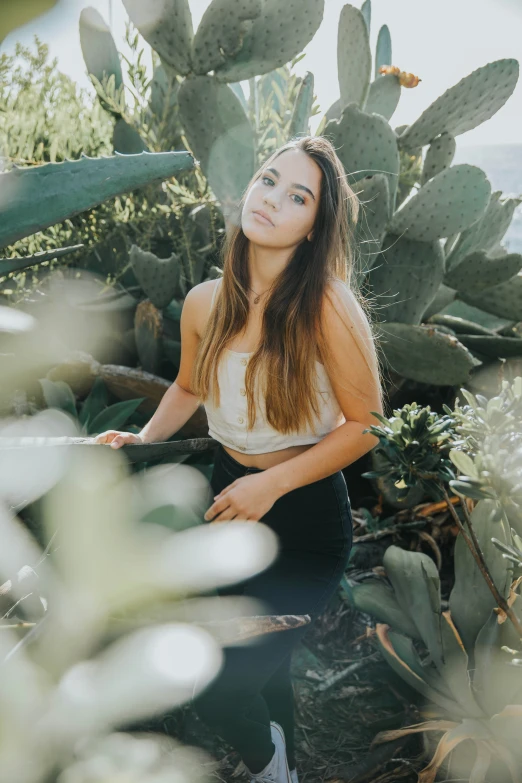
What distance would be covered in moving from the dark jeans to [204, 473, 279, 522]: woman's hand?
0.41 feet

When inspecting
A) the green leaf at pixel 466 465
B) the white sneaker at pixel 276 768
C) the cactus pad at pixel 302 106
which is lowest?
the white sneaker at pixel 276 768

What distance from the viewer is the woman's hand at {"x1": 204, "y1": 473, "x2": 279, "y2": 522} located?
124 cm

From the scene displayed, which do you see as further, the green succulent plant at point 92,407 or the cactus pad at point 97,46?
the cactus pad at point 97,46

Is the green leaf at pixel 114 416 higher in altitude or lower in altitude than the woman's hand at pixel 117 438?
lower

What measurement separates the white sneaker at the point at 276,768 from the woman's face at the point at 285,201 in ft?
3.21

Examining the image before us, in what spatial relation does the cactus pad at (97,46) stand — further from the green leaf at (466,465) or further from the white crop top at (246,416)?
the green leaf at (466,465)

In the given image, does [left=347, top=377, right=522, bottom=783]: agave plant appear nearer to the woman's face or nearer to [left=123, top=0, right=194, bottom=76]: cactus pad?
Answer: the woman's face

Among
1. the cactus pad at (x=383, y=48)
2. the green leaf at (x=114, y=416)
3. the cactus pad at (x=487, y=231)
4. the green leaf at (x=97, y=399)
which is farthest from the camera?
the cactus pad at (x=383, y=48)

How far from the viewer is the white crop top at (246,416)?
4.51 feet

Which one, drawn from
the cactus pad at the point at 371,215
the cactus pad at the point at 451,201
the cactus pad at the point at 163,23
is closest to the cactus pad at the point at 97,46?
the cactus pad at the point at 163,23

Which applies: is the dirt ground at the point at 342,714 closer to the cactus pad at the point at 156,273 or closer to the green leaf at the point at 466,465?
the green leaf at the point at 466,465

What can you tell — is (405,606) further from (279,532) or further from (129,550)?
(129,550)

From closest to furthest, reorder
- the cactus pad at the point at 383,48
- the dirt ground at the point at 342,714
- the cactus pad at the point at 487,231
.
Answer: the dirt ground at the point at 342,714 < the cactus pad at the point at 487,231 < the cactus pad at the point at 383,48

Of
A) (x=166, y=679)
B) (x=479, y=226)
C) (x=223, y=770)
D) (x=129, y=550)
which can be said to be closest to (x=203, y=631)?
(x=166, y=679)
